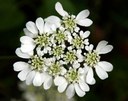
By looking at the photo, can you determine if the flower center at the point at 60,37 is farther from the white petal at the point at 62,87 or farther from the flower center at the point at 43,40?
the white petal at the point at 62,87

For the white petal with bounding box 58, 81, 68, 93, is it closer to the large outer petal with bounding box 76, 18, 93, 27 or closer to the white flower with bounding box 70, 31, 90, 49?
the white flower with bounding box 70, 31, 90, 49

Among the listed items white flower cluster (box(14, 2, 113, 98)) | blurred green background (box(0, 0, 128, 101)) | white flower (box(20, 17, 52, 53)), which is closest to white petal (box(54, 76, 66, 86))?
white flower cluster (box(14, 2, 113, 98))

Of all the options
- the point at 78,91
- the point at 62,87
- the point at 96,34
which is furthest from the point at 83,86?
the point at 96,34

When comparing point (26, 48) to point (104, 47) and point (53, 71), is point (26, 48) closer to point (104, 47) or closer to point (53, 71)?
point (53, 71)

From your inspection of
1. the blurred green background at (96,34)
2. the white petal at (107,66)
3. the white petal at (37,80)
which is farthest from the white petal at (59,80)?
the blurred green background at (96,34)
